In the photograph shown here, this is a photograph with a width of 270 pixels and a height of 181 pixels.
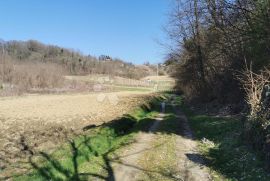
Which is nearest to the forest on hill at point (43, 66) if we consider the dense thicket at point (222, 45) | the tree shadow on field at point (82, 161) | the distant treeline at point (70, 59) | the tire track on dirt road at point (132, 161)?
the distant treeline at point (70, 59)

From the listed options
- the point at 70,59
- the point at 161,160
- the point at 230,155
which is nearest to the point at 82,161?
the point at 161,160

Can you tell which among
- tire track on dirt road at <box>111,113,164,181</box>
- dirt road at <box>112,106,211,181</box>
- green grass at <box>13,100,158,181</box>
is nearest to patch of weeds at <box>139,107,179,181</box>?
dirt road at <box>112,106,211,181</box>

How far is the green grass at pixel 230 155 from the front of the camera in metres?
11.6

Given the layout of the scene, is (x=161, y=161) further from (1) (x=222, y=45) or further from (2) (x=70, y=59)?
(2) (x=70, y=59)

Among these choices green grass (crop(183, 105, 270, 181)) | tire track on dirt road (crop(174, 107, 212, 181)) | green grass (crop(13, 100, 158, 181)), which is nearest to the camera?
green grass (crop(183, 105, 270, 181))

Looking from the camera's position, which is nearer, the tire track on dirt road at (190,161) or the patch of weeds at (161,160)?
the tire track on dirt road at (190,161)

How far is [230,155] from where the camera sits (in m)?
14.1

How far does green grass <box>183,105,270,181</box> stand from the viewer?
11.6 metres

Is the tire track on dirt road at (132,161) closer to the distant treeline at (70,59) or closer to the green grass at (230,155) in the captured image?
the green grass at (230,155)

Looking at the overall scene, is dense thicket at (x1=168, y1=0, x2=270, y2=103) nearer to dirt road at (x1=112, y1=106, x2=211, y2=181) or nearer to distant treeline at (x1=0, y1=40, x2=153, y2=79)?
dirt road at (x1=112, y1=106, x2=211, y2=181)

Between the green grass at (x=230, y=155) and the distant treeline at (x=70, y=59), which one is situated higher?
the distant treeline at (x=70, y=59)

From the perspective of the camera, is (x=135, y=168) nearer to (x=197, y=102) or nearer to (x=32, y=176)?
(x=32, y=176)

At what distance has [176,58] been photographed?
163ft

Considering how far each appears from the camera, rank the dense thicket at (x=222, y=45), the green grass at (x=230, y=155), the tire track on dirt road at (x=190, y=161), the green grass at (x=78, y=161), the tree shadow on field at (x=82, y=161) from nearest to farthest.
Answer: the green grass at (x=230, y=155), the tire track on dirt road at (x=190, y=161), the tree shadow on field at (x=82, y=161), the green grass at (x=78, y=161), the dense thicket at (x=222, y=45)
